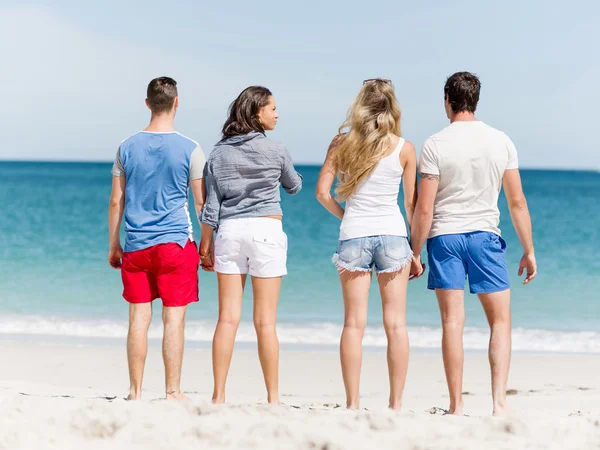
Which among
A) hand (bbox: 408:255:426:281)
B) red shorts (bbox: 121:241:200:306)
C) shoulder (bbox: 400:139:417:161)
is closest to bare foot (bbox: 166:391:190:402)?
red shorts (bbox: 121:241:200:306)

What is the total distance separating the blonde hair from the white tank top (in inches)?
1.7

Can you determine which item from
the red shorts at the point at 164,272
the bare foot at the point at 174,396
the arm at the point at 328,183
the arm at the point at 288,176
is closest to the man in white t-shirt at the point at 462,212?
the arm at the point at 328,183

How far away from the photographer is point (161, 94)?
377 cm

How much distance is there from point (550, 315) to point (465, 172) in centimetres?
747

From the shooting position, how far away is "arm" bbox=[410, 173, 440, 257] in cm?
366

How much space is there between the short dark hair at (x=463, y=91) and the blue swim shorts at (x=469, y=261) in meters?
0.67

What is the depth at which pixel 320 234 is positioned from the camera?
24.4 m

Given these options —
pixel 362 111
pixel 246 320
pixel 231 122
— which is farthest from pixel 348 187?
pixel 246 320

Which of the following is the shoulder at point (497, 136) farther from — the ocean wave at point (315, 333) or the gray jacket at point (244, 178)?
the ocean wave at point (315, 333)

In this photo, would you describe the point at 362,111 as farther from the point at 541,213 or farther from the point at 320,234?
the point at 541,213

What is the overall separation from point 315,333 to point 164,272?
542 centimetres

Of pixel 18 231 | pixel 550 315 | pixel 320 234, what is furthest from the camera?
pixel 320 234

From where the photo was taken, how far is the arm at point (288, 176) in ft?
12.5

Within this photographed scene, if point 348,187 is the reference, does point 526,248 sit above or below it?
below
